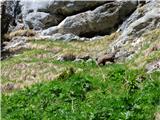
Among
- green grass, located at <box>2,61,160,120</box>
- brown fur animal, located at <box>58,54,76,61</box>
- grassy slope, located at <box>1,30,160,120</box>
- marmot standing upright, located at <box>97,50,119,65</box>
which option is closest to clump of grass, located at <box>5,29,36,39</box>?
brown fur animal, located at <box>58,54,76,61</box>

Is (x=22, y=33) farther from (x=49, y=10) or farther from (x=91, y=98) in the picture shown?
(x=91, y=98)

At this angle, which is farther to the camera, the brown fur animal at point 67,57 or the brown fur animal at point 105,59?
the brown fur animal at point 67,57

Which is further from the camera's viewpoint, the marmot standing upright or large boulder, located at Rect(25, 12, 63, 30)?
large boulder, located at Rect(25, 12, 63, 30)

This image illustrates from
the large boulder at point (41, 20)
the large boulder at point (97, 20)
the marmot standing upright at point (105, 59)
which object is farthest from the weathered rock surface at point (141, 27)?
the large boulder at point (41, 20)

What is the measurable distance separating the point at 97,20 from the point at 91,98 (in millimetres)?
24512

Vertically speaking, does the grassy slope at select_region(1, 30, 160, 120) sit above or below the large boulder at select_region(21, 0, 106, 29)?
above

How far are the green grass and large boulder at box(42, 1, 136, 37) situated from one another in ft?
61.7

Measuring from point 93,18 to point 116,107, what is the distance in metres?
26.9

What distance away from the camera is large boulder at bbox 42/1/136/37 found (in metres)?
41.9

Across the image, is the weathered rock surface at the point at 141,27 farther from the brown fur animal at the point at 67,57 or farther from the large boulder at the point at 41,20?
the large boulder at the point at 41,20

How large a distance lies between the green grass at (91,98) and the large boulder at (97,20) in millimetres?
18795

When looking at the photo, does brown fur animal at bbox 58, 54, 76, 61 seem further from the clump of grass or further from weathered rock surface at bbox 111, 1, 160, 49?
the clump of grass

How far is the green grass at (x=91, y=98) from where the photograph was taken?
16047 mm

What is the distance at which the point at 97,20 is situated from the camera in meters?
42.5
